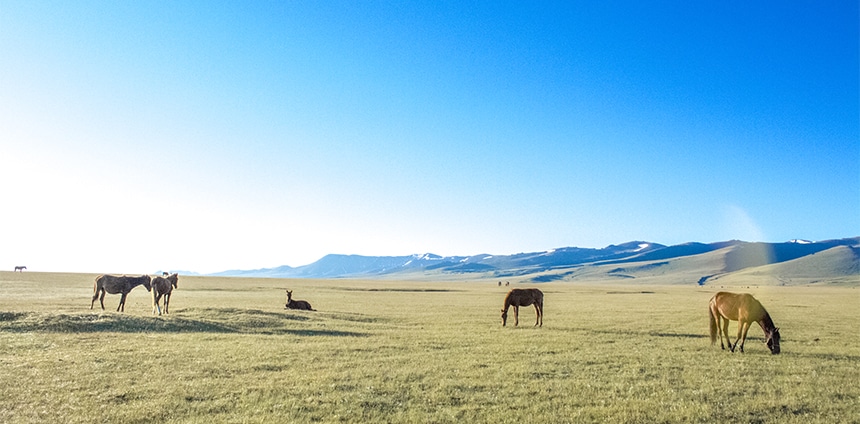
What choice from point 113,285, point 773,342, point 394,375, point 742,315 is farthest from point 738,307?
point 113,285

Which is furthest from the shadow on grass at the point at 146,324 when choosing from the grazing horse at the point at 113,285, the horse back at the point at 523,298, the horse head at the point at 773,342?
the horse head at the point at 773,342

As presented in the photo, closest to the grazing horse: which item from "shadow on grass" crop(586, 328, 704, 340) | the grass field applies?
the grass field

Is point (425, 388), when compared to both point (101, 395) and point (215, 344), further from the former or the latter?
point (215, 344)

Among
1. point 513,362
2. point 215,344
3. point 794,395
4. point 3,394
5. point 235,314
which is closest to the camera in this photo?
point 3,394

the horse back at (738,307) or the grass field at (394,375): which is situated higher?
the horse back at (738,307)

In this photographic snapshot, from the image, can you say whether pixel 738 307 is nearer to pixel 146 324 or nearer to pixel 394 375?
pixel 394 375

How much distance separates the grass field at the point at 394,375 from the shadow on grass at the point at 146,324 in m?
0.10

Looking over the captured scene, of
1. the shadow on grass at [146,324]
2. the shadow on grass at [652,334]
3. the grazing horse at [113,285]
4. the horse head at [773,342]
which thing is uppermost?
the grazing horse at [113,285]

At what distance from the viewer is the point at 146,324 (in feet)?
78.5

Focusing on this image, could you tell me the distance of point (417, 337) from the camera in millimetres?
23453

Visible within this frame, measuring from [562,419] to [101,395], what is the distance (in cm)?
1118

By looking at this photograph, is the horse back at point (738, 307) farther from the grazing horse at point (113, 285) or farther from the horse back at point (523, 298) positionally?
the grazing horse at point (113, 285)

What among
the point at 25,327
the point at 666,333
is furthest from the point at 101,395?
the point at 666,333

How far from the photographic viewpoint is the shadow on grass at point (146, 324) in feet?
72.2
